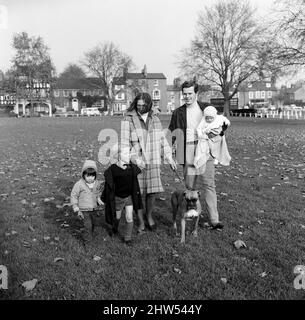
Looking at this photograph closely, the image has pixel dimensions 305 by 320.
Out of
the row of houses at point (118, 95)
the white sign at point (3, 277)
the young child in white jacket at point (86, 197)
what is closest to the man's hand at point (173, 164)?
the young child in white jacket at point (86, 197)

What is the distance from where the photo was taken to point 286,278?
4.32 metres

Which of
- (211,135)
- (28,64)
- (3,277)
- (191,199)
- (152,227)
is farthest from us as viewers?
(28,64)

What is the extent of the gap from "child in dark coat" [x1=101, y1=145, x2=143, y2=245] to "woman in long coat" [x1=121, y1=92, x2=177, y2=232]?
164mm

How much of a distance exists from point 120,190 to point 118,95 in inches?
3857

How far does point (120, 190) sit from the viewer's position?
220 inches

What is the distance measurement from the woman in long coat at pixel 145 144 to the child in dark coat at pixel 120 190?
16cm

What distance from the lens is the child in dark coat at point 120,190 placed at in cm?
550

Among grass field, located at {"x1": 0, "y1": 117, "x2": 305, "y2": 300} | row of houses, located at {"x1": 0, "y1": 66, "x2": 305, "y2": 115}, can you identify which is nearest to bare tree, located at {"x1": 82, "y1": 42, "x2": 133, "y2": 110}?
row of houses, located at {"x1": 0, "y1": 66, "x2": 305, "y2": 115}

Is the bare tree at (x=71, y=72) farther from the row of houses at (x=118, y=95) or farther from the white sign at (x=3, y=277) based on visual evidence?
the white sign at (x=3, y=277)

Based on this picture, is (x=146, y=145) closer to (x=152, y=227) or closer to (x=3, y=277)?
(x=152, y=227)

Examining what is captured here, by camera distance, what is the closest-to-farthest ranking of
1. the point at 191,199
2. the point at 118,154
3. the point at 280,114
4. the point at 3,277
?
the point at 3,277 < the point at 191,199 < the point at 118,154 < the point at 280,114

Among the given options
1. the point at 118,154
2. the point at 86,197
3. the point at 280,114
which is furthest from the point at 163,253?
the point at 280,114

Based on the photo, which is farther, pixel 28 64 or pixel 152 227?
pixel 28 64
